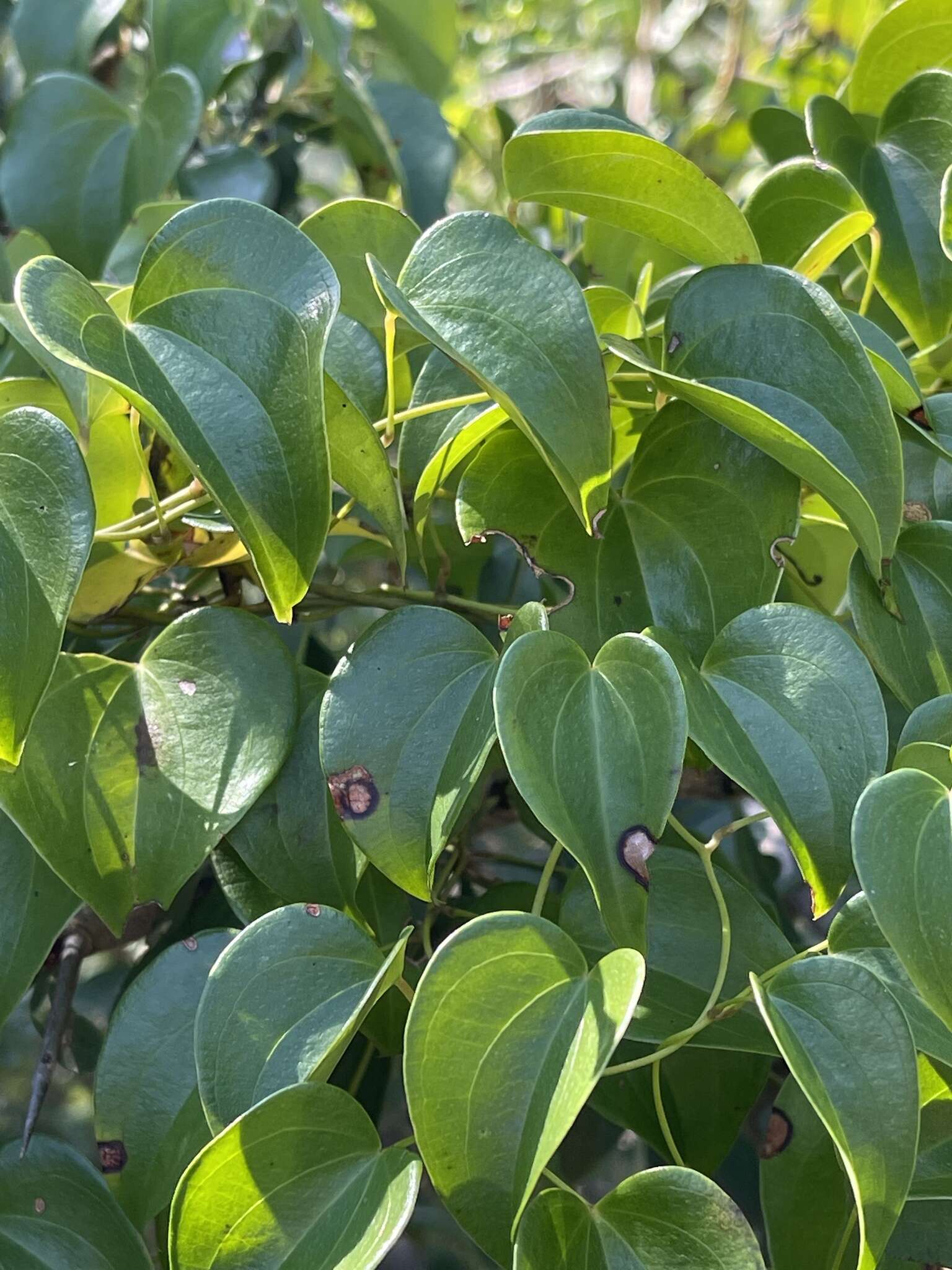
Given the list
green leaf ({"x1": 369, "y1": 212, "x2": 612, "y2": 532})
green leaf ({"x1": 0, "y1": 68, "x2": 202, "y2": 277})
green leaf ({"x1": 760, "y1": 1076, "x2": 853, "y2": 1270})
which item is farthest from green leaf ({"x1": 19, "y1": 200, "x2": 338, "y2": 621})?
green leaf ({"x1": 0, "y1": 68, "x2": 202, "y2": 277})

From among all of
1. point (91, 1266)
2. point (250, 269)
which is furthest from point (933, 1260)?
point (250, 269)

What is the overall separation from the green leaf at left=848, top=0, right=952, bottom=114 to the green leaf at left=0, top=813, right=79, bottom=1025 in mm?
505

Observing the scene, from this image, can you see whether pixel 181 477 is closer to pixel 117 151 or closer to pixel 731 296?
pixel 731 296

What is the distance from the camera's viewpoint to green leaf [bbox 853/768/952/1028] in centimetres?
28

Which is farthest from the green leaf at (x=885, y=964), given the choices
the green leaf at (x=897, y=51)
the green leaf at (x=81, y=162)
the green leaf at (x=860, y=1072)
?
the green leaf at (x=81, y=162)

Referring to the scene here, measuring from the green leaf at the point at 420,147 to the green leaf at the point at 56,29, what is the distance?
20cm

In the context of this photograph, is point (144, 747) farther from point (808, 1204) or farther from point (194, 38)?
point (194, 38)

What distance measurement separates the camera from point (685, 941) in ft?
1.18

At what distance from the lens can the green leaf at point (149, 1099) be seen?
359mm

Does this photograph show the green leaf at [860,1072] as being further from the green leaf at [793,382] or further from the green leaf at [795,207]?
the green leaf at [795,207]

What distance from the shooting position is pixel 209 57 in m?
0.73

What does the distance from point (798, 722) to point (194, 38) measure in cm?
65

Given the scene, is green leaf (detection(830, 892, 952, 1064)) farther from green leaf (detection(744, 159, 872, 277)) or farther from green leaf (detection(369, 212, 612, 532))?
green leaf (detection(744, 159, 872, 277))

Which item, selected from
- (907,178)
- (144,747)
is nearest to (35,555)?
(144,747)
